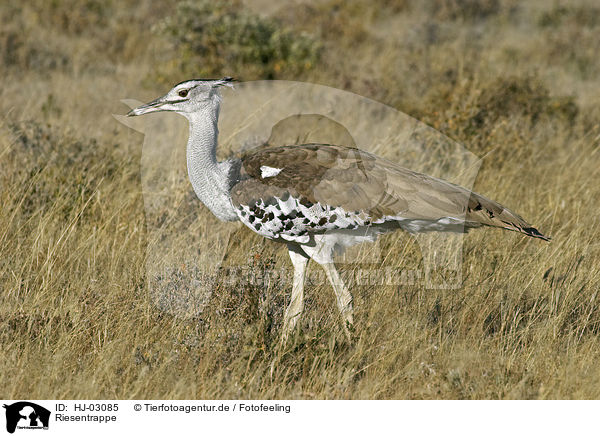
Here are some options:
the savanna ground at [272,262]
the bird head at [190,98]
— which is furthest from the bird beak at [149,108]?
the savanna ground at [272,262]

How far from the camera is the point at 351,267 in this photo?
15.2ft

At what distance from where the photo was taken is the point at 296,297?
13.0ft

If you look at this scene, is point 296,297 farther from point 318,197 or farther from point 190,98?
point 190,98

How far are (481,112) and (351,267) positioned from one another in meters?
2.99

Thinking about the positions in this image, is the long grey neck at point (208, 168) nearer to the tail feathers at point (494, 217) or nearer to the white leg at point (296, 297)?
the white leg at point (296, 297)

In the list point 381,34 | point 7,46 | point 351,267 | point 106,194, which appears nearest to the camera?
point 351,267

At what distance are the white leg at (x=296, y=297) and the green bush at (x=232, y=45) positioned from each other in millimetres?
5262

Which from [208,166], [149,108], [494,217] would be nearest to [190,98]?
[149,108]
